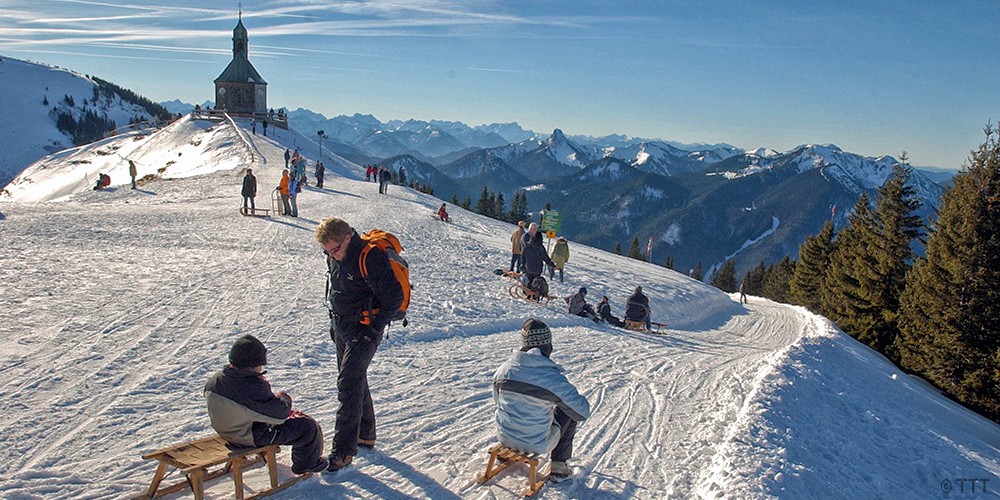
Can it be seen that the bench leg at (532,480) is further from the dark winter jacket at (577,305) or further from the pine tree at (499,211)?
the pine tree at (499,211)

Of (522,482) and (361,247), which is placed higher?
(361,247)

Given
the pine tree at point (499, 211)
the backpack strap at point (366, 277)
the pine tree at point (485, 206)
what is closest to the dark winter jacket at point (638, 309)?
the backpack strap at point (366, 277)

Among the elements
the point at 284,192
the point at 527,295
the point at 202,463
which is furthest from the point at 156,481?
the point at 284,192

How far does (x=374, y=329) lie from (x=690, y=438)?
15.2ft

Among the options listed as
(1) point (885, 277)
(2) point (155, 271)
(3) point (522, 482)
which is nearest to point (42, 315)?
(2) point (155, 271)

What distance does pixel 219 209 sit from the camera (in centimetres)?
2372

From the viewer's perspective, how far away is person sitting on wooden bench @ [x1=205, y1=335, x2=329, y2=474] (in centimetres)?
468

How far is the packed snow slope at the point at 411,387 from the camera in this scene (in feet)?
19.5

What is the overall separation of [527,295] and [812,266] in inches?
1677

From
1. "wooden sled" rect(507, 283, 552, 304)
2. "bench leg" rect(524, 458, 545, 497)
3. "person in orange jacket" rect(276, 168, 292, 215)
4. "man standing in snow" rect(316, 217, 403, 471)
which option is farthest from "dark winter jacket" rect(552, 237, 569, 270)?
"man standing in snow" rect(316, 217, 403, 471)

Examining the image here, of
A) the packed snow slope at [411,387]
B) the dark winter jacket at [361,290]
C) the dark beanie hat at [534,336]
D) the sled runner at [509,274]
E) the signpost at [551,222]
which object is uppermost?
the signpost at [551,222]

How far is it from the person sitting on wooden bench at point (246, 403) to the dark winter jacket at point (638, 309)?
516 inches

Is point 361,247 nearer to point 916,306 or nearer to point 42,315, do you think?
point 42,315

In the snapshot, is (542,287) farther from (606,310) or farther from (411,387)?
(411,387)
